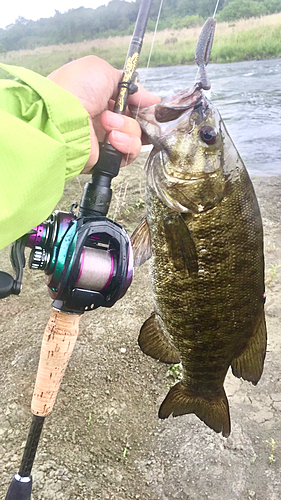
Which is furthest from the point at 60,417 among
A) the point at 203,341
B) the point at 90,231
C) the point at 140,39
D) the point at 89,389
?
the point at 140,39

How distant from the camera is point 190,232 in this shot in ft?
3.32

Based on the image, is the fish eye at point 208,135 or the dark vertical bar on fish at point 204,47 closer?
the dark vertical bar on fish at point 204,47

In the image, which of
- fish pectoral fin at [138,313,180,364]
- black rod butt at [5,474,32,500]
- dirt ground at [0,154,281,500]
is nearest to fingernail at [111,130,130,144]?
fish pectoral fin at [138,313,180,364]

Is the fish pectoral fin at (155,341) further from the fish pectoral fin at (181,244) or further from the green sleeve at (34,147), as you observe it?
the green sleeve at (34,147)

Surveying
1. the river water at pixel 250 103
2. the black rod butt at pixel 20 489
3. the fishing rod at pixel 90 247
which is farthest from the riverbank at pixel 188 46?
the black rod butt at pixel 20 489

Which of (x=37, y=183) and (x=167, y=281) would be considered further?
(x=167, y=281)

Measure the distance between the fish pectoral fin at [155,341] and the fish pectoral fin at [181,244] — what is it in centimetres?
22

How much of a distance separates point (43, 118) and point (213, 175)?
448 mm

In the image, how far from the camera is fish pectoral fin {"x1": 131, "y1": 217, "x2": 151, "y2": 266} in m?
1.12

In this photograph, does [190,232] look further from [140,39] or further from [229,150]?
[140,39]

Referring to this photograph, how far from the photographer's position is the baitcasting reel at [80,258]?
1003mm

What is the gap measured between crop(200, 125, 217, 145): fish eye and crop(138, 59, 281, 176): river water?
13.1 ft

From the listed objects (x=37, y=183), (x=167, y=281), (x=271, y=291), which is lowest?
(x=271, y=291)

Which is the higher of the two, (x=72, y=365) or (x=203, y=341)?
(x=203, y=341)
